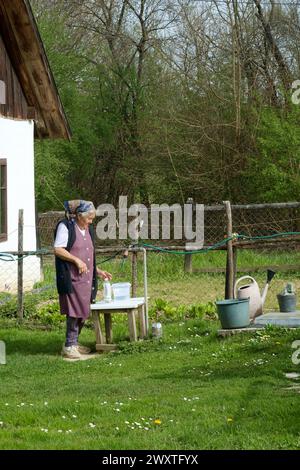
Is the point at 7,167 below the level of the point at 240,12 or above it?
below

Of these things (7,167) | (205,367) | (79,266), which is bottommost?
(205,367)

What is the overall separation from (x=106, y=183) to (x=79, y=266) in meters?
20.5

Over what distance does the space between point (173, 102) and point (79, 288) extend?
49.1 feet

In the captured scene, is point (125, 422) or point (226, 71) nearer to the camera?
point (125, 422)

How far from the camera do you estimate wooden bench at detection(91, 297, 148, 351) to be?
38.9 ft

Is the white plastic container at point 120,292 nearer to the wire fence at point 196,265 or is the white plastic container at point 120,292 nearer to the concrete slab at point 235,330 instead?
the concrete slab at point 235,330

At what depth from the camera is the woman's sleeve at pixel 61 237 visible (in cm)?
1155

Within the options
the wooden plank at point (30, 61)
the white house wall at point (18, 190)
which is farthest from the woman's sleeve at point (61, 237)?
the wooden plank at point (30, 61)

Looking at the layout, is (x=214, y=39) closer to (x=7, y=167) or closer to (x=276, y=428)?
(x=7, y=167)

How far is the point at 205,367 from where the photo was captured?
10125 mm

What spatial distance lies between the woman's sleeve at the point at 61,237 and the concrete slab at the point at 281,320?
8.54ft

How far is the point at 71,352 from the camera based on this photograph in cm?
1166
